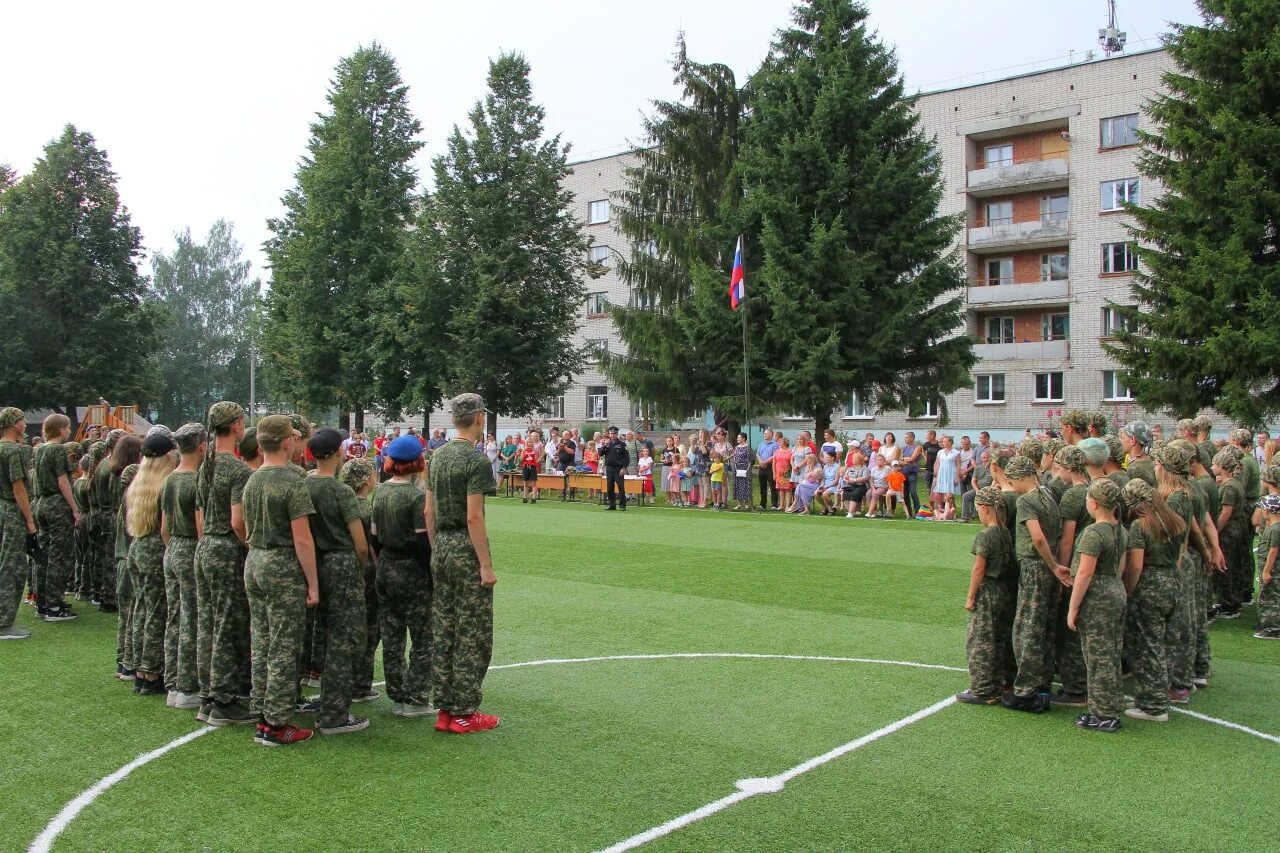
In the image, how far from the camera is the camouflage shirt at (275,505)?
5.99 m

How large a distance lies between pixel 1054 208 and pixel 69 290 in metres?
42.0

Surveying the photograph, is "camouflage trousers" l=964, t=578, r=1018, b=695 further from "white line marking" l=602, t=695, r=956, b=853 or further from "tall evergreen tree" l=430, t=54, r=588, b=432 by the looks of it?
"tall evergreen tree" l=430, t=54, r=588, b=432

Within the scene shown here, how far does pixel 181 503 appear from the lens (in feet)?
22.6

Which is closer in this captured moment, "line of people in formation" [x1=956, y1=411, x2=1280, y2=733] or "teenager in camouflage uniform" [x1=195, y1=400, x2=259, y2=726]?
"teenager in camouflage uniform" [x1=195, y1=400, x2=259, y2=726]

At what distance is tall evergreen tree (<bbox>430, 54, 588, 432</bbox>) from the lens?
34.0 metres

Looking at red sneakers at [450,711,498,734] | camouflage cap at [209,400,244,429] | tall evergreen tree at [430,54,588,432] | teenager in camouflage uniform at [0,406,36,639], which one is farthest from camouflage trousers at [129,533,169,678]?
tall evergreen tree at [430,54,588,432]

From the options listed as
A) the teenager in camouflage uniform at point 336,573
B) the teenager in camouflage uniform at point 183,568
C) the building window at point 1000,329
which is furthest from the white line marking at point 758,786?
the building window at point 1000,329

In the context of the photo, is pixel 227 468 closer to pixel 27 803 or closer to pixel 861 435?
pixel 27 803

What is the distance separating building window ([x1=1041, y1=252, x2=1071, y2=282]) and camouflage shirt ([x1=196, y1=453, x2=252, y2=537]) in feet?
133

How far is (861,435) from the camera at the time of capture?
43.0 metres

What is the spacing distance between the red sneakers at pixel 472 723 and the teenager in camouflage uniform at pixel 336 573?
0.65 m

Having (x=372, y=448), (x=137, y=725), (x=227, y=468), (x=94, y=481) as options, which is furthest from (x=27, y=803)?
(x=372, y=448)

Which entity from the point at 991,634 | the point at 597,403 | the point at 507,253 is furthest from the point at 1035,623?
the point at 597,403

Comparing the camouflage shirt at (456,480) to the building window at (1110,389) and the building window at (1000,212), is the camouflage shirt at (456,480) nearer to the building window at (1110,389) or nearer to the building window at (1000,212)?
the building window at (1110,389)
